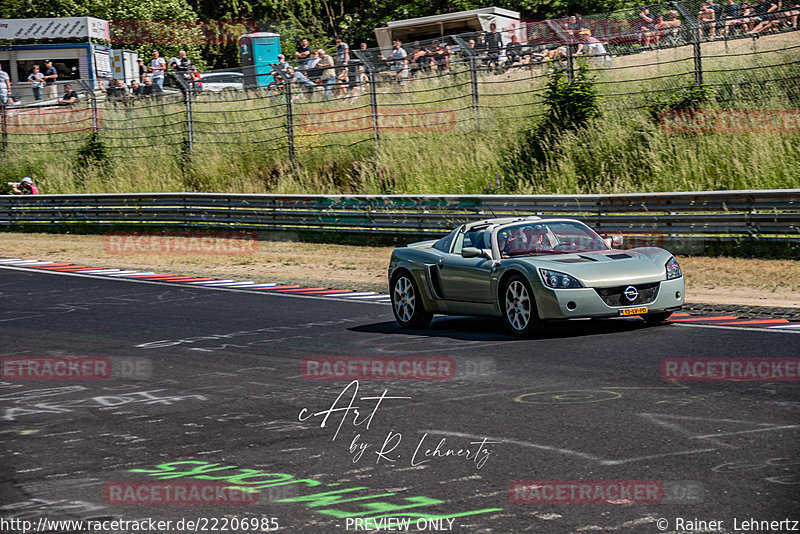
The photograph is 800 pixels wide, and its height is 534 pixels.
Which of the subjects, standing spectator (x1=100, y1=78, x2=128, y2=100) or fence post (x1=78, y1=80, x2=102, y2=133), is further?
standing spectator (x1=100, y1=78, x2=128, y2=100)

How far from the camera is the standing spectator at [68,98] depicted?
107ft

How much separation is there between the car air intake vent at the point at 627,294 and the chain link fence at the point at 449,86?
35.8 ft

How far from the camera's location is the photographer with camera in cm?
3083

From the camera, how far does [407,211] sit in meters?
21.7

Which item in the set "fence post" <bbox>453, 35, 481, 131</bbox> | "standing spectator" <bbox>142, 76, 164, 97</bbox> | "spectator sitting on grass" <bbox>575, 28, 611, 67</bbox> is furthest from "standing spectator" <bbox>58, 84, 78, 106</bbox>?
"spectator sitting on grass" <bbox>575, 28, 611, 67</bbox>

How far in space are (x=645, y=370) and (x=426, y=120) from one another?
57.0 feet

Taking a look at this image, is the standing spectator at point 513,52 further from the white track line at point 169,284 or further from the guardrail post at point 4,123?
the guardrail post at point 4,123

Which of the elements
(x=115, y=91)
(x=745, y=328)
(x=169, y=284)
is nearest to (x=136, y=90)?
(x=115, y=91)

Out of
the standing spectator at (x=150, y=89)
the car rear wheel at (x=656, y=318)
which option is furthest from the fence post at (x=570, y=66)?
the standing spectator at (x=150, y=89)

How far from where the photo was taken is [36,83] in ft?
121

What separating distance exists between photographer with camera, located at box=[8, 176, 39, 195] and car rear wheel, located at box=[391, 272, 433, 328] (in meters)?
20.6

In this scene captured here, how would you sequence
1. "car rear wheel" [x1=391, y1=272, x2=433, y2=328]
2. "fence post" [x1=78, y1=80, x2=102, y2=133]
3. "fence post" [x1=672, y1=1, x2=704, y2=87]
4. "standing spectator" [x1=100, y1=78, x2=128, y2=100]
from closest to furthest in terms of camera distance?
"car rear wheel" [x1=391, y1=272, x2=433, y2=328] < "fence post" [x1=672, y1=1, x2=704, y2=87] < "fence post" [x1=78, y1=80, x2=102, y2=133] < "standing spectator" [x1=100, y1=78, x2=128, y2=100]

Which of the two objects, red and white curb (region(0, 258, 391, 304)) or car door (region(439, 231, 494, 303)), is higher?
car door (region(439, 231, 494, 303))
